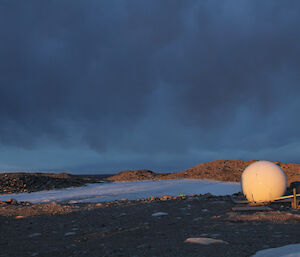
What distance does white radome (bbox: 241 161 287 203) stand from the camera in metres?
10.2

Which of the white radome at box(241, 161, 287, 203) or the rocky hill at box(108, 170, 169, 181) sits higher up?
the rocky hill at box(108, 170, 169, 181)

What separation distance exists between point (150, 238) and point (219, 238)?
4.43ft

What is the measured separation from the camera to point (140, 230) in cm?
670

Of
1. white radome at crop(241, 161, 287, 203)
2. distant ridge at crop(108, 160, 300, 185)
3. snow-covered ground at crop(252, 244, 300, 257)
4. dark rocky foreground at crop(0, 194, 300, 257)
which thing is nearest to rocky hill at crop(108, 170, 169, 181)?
distant ridge at crop(108, 160, 300, 185)

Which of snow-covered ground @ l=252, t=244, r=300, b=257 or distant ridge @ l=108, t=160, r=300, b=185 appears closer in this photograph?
snow-covered ground @ l=252, t=244, r=300, b=257

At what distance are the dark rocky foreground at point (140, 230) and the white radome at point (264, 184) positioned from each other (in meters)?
0.49

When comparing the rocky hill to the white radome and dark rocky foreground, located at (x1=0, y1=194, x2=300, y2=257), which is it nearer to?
the white radome

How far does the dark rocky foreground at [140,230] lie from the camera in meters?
4.93

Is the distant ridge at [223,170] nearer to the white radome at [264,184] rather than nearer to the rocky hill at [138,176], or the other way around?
the rocky hill at [138,176]

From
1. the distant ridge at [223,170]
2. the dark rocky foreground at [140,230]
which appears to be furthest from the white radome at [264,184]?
the distant ridge at [223,170]

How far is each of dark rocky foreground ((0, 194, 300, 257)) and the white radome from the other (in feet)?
1.62

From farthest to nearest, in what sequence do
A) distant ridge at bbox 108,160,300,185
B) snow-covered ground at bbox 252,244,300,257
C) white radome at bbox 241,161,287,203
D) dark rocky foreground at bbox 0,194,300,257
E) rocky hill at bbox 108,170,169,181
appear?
1. rocky hill at bbox 108,170,169,181
2. distant ridge at bbox 108,160,300,185
3. white radome at bbox 241,161,287,203
4. dark rocky foreground at bbox 0,194,300,257
5. snow-covered ground at bbox 252,244,300,257

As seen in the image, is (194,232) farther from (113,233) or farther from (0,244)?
(0,244)

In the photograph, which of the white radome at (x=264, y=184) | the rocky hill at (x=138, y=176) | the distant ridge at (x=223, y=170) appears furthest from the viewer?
the rocky hill at (x=138, y=176)
